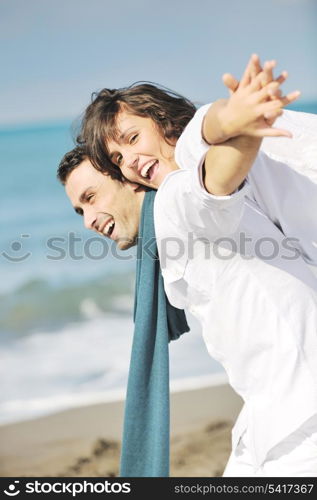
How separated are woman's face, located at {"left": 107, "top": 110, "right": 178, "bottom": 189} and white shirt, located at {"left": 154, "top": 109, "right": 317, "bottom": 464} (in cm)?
42

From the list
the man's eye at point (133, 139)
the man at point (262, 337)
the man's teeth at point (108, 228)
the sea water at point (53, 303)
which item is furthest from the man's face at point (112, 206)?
the sea water at point (53, 303)

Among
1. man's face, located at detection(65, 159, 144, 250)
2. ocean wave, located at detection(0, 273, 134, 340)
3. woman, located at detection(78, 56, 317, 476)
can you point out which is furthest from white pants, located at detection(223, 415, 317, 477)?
ocean wave, located at detection(0, 273, 134, 340)

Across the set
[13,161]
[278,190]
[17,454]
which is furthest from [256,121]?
[13,161]

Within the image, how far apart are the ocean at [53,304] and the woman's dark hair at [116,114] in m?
2.13

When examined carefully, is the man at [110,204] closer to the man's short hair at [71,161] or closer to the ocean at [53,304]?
the man's short hair at [71,161]

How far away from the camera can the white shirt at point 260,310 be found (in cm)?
172

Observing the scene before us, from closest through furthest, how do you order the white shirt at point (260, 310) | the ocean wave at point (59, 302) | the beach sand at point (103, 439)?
1. the white shirt at point (260, 310)
2. the beach sand at point (103, 439)
3. the ocean wave at point (59, 302)

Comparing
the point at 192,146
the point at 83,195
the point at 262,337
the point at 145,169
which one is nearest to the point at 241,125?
the point at 192,146

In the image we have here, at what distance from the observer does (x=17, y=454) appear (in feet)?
15.0

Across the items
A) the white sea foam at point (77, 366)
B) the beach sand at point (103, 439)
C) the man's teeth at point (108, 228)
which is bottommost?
the beach sand at point (103, 439)

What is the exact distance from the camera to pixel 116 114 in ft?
7.59

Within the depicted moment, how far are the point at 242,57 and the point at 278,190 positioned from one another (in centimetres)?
803

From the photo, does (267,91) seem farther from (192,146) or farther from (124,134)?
(124,134)
